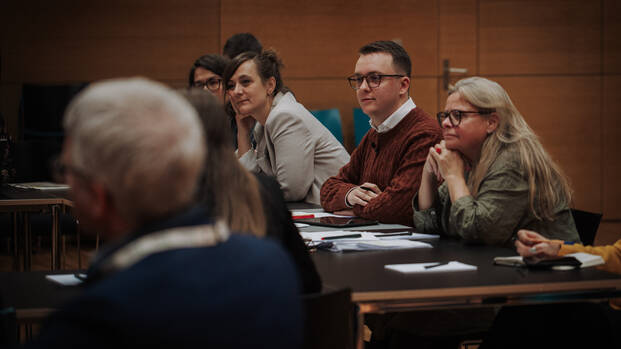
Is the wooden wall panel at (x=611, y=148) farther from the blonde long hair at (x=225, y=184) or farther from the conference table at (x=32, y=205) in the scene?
the blonde long hair at (x=225, y=184)

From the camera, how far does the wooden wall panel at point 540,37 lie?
22.0ft

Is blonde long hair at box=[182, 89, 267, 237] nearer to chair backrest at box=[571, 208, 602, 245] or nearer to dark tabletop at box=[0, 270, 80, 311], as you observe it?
dark tabletop at box=[0, 270, 80, 311]

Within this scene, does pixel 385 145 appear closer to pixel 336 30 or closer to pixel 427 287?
pixel 427 287

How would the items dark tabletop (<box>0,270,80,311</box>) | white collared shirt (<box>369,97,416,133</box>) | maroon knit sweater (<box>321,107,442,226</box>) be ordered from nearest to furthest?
dark tabletop (<box>0,270,80,311</box>) < maroon knit sweater (<box>321,107,442,226</box>) < white collared shirt (<box>369,97,416,133</box>)

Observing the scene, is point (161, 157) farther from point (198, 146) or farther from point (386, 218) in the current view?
point (386, 218)

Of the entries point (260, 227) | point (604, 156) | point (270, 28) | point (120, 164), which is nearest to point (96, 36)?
point (270, 28)

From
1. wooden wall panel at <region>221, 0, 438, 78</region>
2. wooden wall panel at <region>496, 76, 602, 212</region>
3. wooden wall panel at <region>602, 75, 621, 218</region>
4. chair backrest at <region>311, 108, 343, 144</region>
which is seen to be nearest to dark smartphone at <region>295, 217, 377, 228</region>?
chair backrest at <region>311, 108, 343, 144</region>

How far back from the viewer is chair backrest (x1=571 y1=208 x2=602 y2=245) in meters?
2.41

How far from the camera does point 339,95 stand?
663cm

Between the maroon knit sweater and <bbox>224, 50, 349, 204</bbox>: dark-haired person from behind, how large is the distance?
0.30 meters

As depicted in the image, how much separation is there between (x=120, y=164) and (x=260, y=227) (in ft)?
1.77

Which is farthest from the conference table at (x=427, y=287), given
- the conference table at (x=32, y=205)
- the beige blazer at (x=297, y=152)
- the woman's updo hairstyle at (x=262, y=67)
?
the woman's updo hairstyle at (x=262, y=67)

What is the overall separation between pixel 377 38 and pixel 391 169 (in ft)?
11.9

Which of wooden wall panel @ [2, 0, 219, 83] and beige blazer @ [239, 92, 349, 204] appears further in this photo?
wooden wall panel @ [2, 0, 219, 83]
